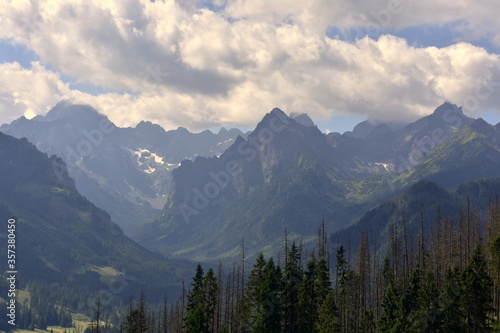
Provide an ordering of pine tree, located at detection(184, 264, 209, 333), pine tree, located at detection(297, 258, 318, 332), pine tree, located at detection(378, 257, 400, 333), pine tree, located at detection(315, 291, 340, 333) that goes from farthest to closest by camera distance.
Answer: pine tree, located at detection(297, 258, 318, 332) < pine tree, located at detection(184, 264, 209, 333) < pine tree, located at detection(378, 257, 400, 333) < pine tree, located at detection(315, 291, 340, 333)

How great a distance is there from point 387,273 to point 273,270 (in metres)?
37.8

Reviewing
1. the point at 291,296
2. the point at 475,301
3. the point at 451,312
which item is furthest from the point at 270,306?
the point at 475,301

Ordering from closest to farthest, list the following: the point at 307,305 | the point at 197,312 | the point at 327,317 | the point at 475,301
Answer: the point at 475,301 → the point at 327,317 → the point at 197,312 → the point at 307,305

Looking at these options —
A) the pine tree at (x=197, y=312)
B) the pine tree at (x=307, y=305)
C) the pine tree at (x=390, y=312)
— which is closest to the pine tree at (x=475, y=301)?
the pine tree at (x=390, y=312)

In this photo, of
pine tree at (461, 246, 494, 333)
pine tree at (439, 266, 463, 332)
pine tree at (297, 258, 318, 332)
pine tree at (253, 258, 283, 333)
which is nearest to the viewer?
pine tree at (439, 266, 463, 332)

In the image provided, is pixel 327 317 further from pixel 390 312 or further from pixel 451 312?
pixel 451 312

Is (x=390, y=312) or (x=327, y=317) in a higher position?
(x=390, y=312)

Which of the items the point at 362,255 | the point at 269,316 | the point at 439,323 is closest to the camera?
the point at 439,323

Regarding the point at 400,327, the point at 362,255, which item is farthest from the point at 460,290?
the point at 362,255

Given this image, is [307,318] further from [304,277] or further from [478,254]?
[478,254]

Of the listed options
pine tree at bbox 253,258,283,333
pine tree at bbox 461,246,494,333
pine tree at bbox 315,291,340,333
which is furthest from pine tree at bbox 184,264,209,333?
pine tree at bbox 461,246,494,333

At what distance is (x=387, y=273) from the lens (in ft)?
402

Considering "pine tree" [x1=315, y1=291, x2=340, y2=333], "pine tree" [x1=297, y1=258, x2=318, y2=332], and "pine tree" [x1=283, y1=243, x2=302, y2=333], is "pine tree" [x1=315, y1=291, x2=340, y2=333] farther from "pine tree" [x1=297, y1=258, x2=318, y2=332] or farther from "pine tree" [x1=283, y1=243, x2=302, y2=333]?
"pine tree" [x1=283, y1=243, x2=302, y2=333]

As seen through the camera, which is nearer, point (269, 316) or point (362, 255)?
point (269, 316)
